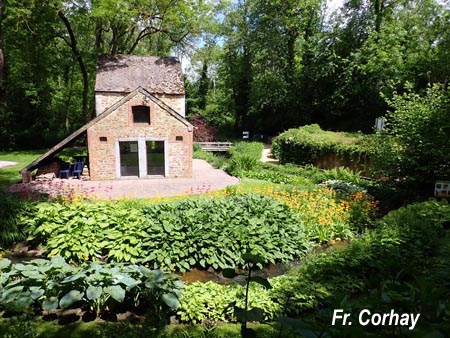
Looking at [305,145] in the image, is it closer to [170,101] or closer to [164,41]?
[170,101]

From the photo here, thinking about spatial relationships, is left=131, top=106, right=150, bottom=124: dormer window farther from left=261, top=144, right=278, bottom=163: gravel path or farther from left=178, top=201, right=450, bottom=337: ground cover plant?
left=178, top=201, right=450, bottom=337: ground cover plant

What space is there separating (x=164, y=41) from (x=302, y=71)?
50.5 feet

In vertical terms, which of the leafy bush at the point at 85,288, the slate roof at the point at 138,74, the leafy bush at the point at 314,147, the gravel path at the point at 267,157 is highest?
the slate roof at the point at 138,74

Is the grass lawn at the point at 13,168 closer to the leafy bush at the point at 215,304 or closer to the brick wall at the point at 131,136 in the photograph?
the brick wall at the point at 131,136

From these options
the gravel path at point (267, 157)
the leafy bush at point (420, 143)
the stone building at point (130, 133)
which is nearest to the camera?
the leafy bush at point (420, 143)

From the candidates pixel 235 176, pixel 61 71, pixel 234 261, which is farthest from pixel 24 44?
pixel 234 261

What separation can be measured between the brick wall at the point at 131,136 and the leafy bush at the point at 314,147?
831cm

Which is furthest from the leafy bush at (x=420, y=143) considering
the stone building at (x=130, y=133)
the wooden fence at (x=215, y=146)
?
the wooden fence at (x=215, y=146)

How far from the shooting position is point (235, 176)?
19.2 meters

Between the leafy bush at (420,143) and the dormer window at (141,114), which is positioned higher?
the dormer window at (141,114)

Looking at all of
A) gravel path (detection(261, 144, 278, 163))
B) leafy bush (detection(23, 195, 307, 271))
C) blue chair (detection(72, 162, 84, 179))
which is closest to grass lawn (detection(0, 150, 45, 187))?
blue chair (detection(72, 162, 84, 179))

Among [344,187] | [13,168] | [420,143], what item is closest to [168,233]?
[344,187]

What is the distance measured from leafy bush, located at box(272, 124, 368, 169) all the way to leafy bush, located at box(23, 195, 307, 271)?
1109 centimetres

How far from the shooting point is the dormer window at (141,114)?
1867 cm
